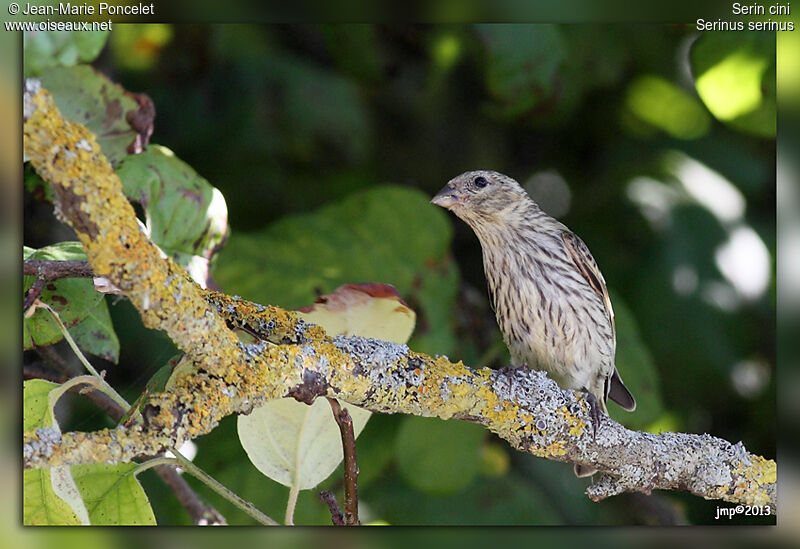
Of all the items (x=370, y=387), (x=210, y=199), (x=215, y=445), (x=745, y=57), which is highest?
(x=745, y=57)

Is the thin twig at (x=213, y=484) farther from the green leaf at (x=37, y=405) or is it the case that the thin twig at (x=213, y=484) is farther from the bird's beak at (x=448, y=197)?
the bird's beak at (x=448, y=197)

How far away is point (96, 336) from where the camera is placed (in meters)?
1.31

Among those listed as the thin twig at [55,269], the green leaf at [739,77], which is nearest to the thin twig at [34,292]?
the thin twig at [55,269]

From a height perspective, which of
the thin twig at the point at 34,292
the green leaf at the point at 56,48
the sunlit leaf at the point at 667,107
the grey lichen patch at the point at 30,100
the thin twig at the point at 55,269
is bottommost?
the thin twig at the point at 34,292

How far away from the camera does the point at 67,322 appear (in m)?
1.26

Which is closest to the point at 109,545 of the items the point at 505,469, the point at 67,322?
the point at 67,322

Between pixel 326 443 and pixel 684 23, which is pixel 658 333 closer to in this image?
pixel 684 23

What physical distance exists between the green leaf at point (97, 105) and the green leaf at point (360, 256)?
16.5 inches

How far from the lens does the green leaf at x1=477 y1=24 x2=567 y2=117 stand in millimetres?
1854

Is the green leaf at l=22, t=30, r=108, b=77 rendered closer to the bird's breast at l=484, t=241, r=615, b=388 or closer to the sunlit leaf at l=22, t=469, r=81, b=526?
the sunlit leaf at l=22, t=469, r=81, b=526

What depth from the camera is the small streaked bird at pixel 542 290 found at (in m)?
1.65

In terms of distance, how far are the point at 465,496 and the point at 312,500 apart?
349 mm

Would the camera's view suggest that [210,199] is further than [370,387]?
Yes

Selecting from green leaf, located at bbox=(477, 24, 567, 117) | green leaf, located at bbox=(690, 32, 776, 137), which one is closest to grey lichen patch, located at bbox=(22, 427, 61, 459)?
green leaf, located at bbox=(477, 24, 567, 117)
